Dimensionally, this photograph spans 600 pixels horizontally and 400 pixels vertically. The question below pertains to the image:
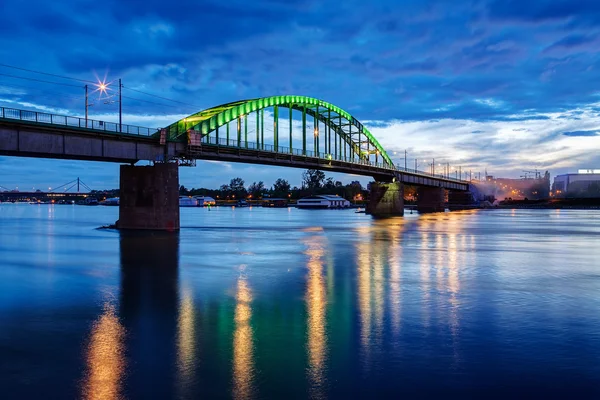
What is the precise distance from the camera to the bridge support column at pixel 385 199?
133 meters

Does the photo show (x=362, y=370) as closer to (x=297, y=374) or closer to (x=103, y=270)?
(x=297, y=374)

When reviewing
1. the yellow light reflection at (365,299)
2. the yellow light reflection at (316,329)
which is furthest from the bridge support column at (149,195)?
the yellow light reflection at (316,329)

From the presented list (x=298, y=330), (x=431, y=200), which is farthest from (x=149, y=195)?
(x=431, y=200)

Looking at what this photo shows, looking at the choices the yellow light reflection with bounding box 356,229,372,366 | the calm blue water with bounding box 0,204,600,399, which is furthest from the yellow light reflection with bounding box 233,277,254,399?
the yellow light reflection with bounding box 356,229,372,366

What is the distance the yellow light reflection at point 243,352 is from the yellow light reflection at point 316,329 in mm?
1271

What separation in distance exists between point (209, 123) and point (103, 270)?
46666 millimetres

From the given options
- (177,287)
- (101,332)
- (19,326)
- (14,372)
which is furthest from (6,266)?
(14,372)

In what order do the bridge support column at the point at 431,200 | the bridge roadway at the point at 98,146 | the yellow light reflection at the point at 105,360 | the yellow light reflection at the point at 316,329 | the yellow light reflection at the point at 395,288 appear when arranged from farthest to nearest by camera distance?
1. the bridge support column at the point at 431,200
2. the bridge roadway at the point at 98,146
3. the yellow light reflection at the point at 395,288
4. the yellow light reflection at the point at 316,329
5. the yellow light reflection at the point at 105,360

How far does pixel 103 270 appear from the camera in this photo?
2800 cm

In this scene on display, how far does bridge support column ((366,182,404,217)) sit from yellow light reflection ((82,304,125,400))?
119342 mm

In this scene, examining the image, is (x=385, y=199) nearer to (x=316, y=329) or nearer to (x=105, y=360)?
(x=316, y=329)

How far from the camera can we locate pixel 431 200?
174 meters

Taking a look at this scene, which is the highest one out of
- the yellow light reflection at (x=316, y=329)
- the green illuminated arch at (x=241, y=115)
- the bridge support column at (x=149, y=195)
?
the green illuminated arch at (x=241, y=115)

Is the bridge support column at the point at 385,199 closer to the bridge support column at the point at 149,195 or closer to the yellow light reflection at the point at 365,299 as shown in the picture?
the bridge support column at the point at 149,195
